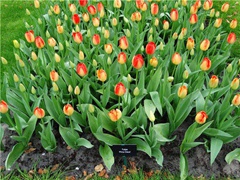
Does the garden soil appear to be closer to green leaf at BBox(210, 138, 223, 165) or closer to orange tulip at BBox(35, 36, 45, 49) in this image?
green leaf at BBox(210, 138, 223, 165)

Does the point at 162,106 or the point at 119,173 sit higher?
the point at 162,106

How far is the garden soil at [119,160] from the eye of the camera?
100 inches

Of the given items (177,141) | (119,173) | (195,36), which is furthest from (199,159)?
(195,36)

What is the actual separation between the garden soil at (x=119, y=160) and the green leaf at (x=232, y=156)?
116mm

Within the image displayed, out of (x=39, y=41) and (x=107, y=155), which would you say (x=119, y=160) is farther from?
(x=39, y=41)

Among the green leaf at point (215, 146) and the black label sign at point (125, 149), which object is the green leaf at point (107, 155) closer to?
the black label sign at point (125, 149)

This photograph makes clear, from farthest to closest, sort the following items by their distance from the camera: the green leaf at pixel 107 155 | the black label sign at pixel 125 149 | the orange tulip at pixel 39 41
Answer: the orange tulip at pixel 39 41 < the green leaf at pixel 107 155 < the black label sign at pixel 125 149

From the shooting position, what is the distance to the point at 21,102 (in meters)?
2.78

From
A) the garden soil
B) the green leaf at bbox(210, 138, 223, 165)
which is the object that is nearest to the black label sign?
the garden soil

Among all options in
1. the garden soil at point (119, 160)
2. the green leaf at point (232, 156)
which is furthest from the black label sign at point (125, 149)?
the green leaf at point (232, 156)

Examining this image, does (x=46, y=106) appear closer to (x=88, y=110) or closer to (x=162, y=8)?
(x=88, y=110)

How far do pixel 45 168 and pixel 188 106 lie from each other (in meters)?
1.30

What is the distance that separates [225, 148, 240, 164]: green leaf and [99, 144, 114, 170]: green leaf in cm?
93

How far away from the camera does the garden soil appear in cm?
255
